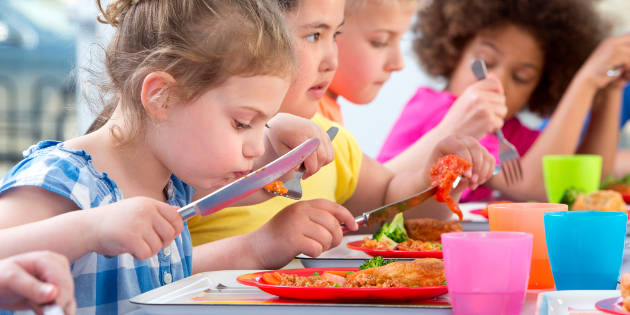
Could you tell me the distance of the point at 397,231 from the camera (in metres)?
1.33

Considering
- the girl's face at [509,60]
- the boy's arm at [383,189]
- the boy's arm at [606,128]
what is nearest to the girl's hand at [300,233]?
the boy's arm at [383,189]

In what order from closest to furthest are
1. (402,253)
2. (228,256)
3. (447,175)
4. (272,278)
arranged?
1. (272,278)
2. (402,253)
3. (228,256)
4. (447,175)

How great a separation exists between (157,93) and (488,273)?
0.57m

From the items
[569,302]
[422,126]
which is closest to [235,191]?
[569,302]

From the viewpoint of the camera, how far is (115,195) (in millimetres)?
1030

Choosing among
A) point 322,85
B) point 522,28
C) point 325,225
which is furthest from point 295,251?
point 522,28

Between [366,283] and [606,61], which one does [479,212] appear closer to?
[366,283]

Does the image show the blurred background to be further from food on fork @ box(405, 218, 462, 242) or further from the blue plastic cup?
the blue plastic cup

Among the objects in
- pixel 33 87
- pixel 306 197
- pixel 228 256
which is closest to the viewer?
pixel 228 256

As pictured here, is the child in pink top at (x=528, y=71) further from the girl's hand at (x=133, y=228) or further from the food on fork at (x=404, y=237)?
the girl's hand at (x=133, y=228)

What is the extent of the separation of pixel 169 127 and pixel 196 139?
0.05 meters

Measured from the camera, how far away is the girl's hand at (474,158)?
1482mm

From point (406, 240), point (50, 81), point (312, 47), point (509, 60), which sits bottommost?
point (406, 240)

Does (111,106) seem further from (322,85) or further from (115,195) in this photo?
(322,85)
